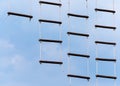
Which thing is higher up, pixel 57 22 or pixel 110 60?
pixel 57 22

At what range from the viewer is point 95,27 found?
37062 mm

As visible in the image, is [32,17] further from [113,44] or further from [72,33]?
[113,44]

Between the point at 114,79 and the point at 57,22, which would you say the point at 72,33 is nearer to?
the point at 57,22

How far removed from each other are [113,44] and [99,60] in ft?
5.21

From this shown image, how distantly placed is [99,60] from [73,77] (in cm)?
206

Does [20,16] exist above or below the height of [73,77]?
above

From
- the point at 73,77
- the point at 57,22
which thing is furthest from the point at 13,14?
the point at 73,77

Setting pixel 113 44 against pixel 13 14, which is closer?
pixel 13 14

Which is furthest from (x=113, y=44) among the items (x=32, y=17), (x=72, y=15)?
(x=32, y=17)

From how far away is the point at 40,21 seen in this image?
118ft

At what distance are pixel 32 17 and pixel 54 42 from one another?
2407 millimetres

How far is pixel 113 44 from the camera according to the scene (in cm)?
3741

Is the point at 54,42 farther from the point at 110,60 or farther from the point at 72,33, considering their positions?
the point at 110,60

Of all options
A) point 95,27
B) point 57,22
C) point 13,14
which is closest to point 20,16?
point 13,14
